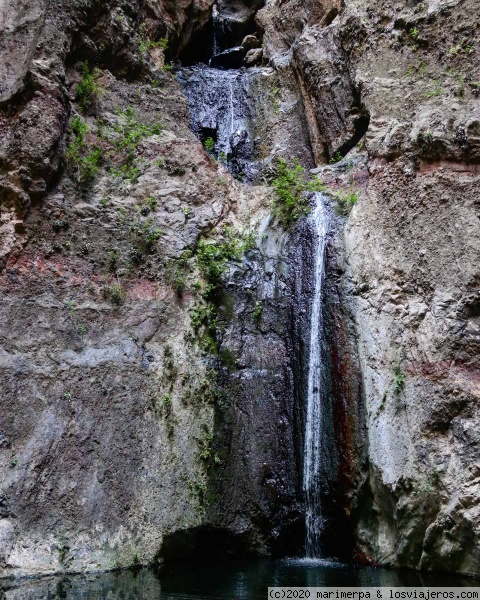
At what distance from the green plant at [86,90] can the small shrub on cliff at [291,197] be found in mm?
4617

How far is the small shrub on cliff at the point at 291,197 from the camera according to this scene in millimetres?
11633

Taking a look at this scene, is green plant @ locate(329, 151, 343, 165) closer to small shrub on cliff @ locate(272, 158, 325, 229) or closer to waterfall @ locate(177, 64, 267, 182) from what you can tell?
small shrub on cliff @ locate(272, 158, 325, 229)

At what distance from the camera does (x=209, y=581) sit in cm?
698

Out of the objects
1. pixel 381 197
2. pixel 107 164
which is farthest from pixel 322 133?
pixel 107 164

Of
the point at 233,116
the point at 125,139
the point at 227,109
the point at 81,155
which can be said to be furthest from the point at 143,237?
the point at 227,109

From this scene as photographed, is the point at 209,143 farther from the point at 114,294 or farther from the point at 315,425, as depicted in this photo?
the point at 315,425

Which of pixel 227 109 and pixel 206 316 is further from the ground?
pixel 227 109

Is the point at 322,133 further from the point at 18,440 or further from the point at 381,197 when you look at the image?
the point at 18,440

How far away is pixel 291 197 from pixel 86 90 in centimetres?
524

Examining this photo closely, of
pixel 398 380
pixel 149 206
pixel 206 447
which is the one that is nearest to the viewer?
pixel 398 380

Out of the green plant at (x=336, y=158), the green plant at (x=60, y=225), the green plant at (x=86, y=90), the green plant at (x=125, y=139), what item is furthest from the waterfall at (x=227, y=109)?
the green plant at (x=60, y=225)

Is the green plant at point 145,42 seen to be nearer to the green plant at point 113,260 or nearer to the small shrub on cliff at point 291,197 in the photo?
the small shrub on cliff at point 291,197

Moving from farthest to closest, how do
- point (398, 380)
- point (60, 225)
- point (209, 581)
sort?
point (60, 225)
point (398, 380)
point (209, 581)

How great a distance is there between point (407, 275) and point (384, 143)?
131 inches
